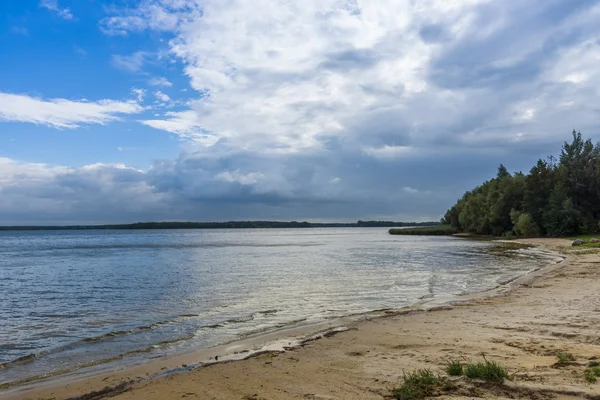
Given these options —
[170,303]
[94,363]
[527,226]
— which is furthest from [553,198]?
[94,363]

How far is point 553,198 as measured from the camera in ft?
269

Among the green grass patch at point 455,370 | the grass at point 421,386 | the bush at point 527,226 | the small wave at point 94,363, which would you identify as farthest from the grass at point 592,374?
the bush at point 527,226

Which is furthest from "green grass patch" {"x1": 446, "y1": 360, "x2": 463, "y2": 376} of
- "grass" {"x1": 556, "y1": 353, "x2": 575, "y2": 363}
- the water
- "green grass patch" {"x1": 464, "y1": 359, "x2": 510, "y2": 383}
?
the water

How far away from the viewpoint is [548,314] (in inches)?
529

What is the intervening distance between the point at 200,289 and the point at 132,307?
5843mm

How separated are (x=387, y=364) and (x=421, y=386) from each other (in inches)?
81.6

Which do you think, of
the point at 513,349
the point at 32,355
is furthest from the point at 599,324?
the point at 32,355

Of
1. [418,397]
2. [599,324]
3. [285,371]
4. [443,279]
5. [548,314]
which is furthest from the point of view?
[443,279]

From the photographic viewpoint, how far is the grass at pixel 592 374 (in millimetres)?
6520

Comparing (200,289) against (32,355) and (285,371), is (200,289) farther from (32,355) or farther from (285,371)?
(285,371)

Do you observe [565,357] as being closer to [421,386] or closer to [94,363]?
[421,386]

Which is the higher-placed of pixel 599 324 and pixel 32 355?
pixel 599 324

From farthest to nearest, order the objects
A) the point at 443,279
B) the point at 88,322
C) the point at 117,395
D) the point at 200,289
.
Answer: the point at 443,279
the point at 200,289
the point at 88,322
the point at 117,395

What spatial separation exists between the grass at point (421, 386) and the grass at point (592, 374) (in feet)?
6.68
